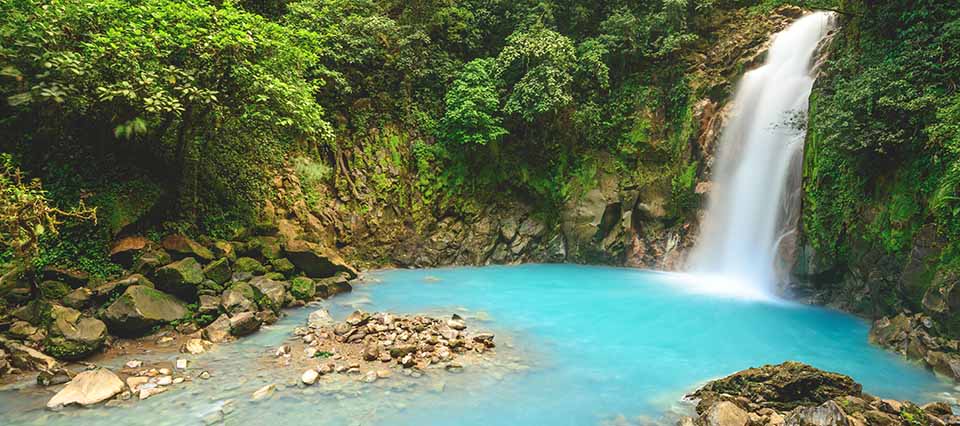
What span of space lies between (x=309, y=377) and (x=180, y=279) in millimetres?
3597

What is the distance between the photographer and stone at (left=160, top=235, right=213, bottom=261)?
26.7 feet

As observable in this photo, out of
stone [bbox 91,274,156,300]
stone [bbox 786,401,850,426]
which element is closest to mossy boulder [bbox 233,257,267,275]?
stone [bbox 91,274,156,300]

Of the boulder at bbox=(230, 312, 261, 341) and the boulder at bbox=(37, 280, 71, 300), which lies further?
the boulder at bbox=(230, 312, 261, 341)

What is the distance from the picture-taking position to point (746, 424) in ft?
14.1

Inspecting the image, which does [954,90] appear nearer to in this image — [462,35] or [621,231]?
[621,231]

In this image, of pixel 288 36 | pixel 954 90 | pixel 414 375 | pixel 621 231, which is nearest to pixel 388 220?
pixel 288 36

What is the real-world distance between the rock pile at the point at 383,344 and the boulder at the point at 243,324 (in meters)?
0.67

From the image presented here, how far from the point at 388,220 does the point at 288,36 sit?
295 inches

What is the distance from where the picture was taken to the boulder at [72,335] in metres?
5.63

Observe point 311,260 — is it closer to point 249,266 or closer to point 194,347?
point 249,266

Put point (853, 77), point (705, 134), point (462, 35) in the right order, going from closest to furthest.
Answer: point (853, 77) < point (705, 134) < point (462, 35)

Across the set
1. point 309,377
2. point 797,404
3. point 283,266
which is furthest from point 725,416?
point 283,266

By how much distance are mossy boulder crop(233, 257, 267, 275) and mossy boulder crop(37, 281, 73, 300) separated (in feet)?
8.56

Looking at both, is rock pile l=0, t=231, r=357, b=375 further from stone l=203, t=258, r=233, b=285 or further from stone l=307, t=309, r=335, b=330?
stone l=307, t=309, r=335, b=330
